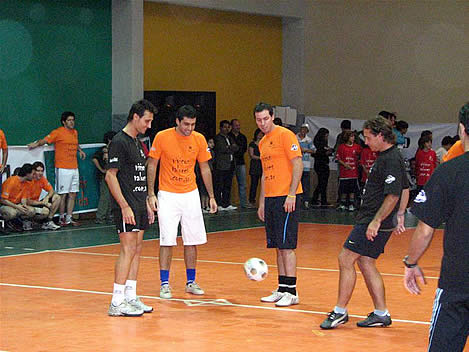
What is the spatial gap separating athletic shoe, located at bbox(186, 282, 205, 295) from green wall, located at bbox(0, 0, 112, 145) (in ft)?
32.3

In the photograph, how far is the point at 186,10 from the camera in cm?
2416

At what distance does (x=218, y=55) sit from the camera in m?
25.3

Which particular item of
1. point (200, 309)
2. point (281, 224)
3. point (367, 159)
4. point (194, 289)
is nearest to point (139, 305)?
point (200, 309)

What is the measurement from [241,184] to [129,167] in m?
14.2

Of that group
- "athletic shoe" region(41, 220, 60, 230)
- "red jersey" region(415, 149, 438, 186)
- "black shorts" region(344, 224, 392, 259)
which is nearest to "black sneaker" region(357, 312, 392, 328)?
"black shorts" region(344, 224, 392, 259)

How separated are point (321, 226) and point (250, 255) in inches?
195

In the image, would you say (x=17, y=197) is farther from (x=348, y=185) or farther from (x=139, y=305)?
(x=348, y=185)

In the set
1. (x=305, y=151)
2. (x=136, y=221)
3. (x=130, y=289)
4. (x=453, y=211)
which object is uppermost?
(x=453, y=211)

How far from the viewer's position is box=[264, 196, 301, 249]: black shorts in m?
10.2

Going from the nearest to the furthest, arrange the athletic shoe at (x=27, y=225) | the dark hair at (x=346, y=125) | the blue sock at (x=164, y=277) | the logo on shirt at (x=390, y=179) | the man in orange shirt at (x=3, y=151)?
the logo on shirt at (x=390, y=179)
the blue sock at (x=164, y=277)
the man in orange shirt at (x=3, y=151)
the athletic shoe at (x=27, y=225)
the dark hair at (x=346, y=125)

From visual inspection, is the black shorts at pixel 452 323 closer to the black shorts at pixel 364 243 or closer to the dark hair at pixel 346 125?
the black shorts at pixel 364 243

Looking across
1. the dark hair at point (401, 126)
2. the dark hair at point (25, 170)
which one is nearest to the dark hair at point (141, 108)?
the dark hair at point (25, 170)

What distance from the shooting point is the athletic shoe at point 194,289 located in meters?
10.8

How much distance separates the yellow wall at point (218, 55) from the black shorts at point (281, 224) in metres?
13.3
